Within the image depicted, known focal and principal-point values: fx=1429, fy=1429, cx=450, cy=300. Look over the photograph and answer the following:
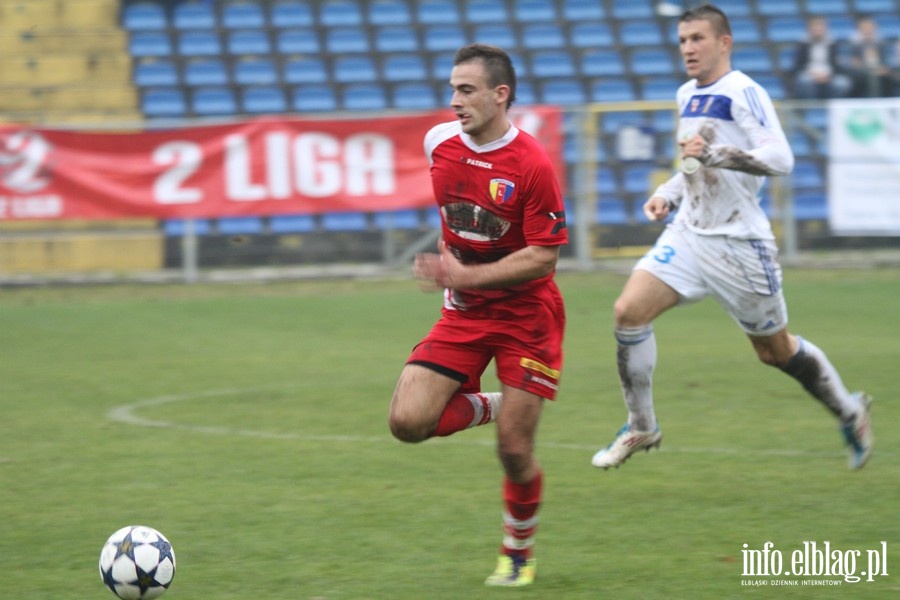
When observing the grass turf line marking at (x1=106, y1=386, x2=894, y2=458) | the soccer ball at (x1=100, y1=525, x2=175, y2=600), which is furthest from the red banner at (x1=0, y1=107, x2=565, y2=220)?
the soccer ball at (x1=100, y1=525, x2=175, y2=600)

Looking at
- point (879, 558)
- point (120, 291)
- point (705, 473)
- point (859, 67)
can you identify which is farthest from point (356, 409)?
point (859, 67)

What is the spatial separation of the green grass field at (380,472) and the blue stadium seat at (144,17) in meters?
10.1

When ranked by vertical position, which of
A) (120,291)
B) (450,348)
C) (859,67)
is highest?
(859,67)

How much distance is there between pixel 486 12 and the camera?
74.7 feet

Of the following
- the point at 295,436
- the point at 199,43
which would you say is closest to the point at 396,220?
the point at 199,43

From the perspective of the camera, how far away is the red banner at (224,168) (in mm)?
15789

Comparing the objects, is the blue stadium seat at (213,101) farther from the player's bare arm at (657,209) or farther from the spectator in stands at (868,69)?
the player's bare arm at (657,209)

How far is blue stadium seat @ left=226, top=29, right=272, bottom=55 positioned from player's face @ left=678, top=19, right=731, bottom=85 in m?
15.2

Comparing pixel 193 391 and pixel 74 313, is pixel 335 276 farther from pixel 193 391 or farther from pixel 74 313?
pixel 193 391

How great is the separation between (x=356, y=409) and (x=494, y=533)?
3.14 metres

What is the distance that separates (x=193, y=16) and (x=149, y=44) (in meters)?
1.01

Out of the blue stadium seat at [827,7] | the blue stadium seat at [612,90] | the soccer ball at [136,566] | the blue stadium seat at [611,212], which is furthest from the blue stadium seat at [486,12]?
the soccer ball at [136,566]

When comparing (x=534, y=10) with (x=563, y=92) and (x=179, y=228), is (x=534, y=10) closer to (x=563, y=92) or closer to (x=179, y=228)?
(x=563, y=92)

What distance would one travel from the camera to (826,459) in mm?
7352
